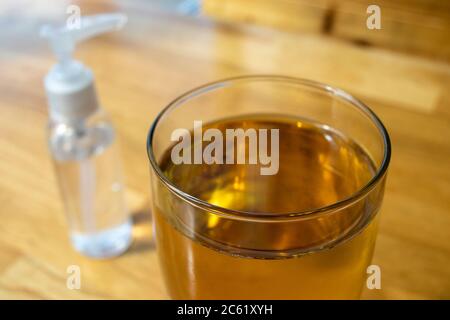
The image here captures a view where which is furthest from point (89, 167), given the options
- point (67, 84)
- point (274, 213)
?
point (274, 213)

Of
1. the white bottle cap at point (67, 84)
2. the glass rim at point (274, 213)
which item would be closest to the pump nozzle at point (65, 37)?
the white bottle cap at point (67, 84)

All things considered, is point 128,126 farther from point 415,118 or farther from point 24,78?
point 415,118

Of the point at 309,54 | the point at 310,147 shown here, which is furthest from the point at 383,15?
the point at 310,147

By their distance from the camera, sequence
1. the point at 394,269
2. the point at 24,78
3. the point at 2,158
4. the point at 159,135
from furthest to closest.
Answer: the point at 24,78
the point at 2,158
the point at 394,269
the point at 159,135

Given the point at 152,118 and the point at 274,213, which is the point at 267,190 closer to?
the point at 274,213

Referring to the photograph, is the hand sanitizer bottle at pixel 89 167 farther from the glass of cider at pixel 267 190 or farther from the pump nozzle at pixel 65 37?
the glass of cider at pixel 267 190

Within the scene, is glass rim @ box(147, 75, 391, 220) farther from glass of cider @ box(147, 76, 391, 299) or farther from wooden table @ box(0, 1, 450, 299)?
wooden table @ box(0, 1, 450, 299)
